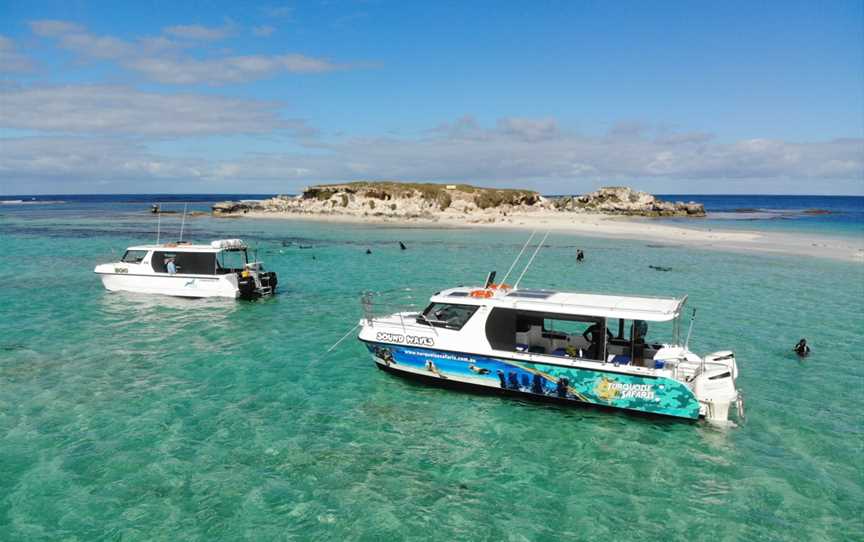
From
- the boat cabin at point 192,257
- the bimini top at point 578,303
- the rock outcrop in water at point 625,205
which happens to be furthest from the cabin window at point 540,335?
the rock outcrop in water at point 625,205

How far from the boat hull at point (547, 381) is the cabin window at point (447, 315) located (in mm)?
811

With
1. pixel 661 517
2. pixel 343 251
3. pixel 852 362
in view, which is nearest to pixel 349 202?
pixel 343 251

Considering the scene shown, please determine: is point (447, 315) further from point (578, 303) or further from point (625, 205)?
point (625, 205)

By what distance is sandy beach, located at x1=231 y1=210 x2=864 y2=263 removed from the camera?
54.6 meters

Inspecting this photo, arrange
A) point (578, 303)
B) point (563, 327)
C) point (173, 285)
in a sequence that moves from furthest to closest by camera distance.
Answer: point (173, 285) → point (563, 327) → point (578, 303)

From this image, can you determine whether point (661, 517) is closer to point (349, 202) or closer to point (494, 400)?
point (494, 400)

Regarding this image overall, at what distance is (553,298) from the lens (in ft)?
54.2

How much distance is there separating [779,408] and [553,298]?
6801 millimetres

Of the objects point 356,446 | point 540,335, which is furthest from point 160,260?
point 540,335

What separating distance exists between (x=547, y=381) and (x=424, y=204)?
286 feet

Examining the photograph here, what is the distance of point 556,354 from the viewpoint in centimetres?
1636

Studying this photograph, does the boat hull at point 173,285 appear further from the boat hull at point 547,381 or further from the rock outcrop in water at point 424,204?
the rock outcrop in water at point 424,204

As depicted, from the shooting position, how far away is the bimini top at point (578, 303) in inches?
592

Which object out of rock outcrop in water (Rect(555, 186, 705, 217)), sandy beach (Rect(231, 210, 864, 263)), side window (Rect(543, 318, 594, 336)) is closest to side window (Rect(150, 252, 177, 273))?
side window (Rect(543, 318, 594, 336))
